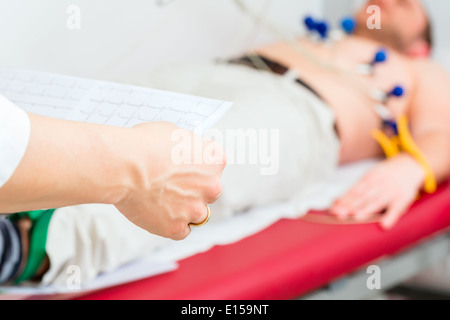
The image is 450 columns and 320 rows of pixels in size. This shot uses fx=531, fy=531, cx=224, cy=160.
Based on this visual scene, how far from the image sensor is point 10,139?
42 centimetres

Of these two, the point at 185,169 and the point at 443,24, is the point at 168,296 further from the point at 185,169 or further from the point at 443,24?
the point at 443,24

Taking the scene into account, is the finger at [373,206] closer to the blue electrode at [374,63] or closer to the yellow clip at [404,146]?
the yellow clip at [404,146]

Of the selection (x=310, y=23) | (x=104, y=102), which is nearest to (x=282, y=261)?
(x=104, y=102)

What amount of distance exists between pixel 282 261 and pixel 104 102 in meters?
0.43

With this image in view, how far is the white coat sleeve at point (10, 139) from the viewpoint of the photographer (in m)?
0.41

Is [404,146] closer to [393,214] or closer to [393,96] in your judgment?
[393,96]

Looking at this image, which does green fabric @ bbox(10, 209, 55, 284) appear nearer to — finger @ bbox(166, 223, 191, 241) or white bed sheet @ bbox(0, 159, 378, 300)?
white bed sheet @ bbox(0, 159, 378, 300)

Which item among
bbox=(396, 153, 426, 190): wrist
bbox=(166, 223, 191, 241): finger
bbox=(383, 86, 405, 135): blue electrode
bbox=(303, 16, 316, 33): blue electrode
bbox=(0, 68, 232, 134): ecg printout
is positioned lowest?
bbox=(166, 223, 191, 241): finger

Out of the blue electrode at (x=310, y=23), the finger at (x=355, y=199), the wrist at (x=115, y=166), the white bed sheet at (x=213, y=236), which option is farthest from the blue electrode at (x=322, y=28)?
the wrist at (x=115, y=166)

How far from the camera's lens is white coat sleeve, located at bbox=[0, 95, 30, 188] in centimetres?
41

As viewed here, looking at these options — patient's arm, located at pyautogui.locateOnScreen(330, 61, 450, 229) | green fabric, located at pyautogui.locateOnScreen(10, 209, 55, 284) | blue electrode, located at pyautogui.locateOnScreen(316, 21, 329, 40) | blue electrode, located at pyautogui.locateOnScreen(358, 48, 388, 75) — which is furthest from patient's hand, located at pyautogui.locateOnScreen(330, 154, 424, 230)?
green fabric, located at pyautogui.locateOnScreen(10, 209, 55, 284)

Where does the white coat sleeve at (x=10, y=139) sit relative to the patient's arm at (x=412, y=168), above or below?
below
